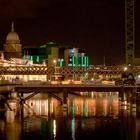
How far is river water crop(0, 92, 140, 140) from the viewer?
68.4 m

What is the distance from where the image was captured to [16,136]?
A: 6794 centimetres

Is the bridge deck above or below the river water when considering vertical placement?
above

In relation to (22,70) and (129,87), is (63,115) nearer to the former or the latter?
(129,87)

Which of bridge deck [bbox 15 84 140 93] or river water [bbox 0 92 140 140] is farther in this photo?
bridge deck [bbox 15 84 140 93]

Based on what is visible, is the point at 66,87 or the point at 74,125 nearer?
the point at 74,125

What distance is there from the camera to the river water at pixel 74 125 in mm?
68438

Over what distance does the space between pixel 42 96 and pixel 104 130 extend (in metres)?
78.2

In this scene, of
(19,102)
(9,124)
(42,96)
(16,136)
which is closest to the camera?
(16,136)

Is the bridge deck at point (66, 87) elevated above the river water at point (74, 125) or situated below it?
above

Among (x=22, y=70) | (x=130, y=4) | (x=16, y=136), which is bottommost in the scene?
(x=16, y=136)

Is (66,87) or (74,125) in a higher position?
(66,87)

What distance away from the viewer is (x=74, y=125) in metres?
78.4

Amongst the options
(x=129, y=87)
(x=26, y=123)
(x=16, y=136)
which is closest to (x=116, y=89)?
(x=129, y=87)

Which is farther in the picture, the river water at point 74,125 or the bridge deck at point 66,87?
the bridge deck at point 66,87
